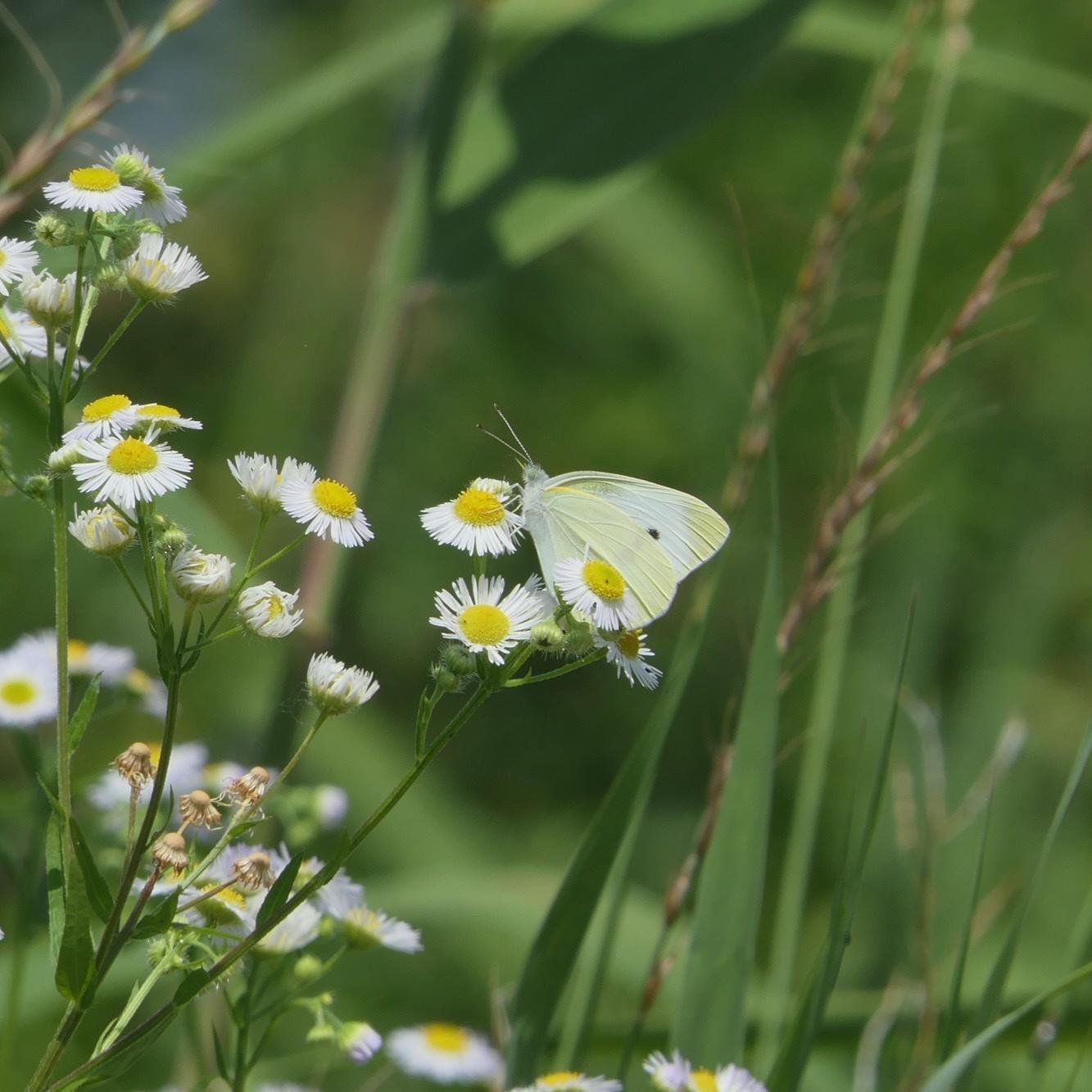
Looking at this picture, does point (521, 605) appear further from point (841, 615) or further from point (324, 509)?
point (841, 615)

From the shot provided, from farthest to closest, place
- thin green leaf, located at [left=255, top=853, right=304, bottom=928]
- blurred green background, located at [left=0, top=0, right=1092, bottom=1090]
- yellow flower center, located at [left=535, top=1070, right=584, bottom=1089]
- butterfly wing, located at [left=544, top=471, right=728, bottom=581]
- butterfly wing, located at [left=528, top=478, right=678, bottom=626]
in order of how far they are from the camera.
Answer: blurred green background, located at [left=0, top=0, right=1092, bottom=1090]
butterfly wing, located at [left=544, top=471, right=728, bottom=581]
butterfly wing, located at [left=528, top=478, right=678, bottom=626]
yellow flower center, located at [left=535, top=1070, right=584, bottom=1089]
thin green leaf, located at [left=255, top=853, right=304, bottom=928]

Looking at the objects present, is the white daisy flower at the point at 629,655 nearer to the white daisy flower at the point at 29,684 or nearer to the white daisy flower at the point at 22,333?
the white daisy flower at the point at 22,333

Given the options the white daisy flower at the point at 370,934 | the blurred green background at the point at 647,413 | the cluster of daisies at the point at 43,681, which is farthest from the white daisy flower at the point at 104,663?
the blurred green background at the point at 647,413

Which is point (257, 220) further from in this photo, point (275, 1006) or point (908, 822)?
point (275, 1006)

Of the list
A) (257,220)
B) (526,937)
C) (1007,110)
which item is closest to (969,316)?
(526,937)

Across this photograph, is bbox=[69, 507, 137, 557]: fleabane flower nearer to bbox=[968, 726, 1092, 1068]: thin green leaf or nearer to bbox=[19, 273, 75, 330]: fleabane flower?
bbox=[19, 273, 75, 330]: fleabane flower

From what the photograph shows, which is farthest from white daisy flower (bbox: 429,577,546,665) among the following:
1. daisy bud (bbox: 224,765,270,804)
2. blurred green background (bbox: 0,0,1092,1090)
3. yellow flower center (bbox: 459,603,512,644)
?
blurred green background (bbox: 0,0,1092,1090)

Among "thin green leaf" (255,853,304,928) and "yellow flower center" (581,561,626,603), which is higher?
"yellow flower center" (581,561,626,603)
